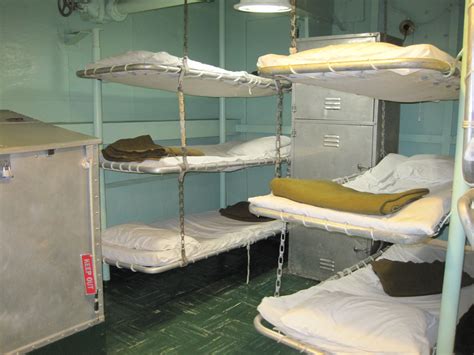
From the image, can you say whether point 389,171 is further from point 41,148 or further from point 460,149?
point 41,148

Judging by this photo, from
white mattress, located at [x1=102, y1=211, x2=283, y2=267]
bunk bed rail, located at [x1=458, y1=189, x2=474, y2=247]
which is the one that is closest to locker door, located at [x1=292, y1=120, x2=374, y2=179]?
white mattress, located at [x1=102, y1=211, x2=283, y2=267]

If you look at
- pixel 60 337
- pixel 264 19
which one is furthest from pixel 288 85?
pixel 60 337

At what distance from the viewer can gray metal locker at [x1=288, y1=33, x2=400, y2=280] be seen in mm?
4039

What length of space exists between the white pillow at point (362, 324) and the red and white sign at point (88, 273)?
1.17 metres

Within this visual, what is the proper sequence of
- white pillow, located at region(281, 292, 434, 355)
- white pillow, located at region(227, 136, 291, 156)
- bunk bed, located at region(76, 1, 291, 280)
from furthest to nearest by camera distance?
white pillow, located at region(227, 136, 291, 156), bunk bed, located at region(76, 1, 291, 280), white pillow, located at region(281, 292, 434, 355)

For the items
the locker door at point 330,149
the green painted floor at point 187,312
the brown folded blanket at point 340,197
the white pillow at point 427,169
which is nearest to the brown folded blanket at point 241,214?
the green painted floor at point 187,312

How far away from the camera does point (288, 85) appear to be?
451cm

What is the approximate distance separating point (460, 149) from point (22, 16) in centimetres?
347

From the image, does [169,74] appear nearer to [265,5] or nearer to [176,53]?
[265,5]

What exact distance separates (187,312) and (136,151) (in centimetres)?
133

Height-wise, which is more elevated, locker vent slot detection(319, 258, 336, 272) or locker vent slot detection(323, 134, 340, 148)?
locker vent slot detection(323, 134, 340, 148)

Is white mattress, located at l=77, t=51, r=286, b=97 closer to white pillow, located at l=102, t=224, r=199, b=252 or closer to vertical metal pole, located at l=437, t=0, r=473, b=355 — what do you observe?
white pillow, located at l=102, t=224, r=199, b=252

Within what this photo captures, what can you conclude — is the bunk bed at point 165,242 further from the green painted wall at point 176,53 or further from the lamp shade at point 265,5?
the lamp shade at point 265,5

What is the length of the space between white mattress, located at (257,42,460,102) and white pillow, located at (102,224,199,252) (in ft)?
5.97
